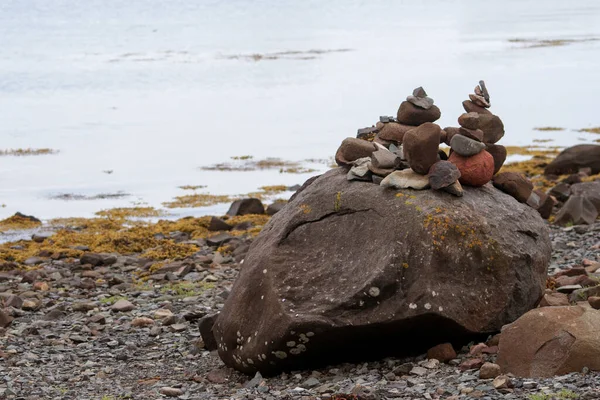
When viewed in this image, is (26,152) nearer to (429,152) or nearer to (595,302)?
(429,152)

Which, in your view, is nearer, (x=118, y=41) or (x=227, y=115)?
(x=227, y=115)

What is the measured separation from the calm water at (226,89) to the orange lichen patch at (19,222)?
1094 mm

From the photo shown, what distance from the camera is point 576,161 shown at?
75.9 ft

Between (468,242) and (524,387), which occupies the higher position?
(468,242)

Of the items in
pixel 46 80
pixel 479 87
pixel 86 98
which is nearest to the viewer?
pixel 479 87

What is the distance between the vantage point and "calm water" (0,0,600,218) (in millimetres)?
28184

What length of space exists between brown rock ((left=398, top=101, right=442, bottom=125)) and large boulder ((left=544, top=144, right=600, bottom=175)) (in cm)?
1269

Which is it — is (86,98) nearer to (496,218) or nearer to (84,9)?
(496,218)

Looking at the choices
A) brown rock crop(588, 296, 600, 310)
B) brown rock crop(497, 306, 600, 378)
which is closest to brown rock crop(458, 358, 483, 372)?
brown rock crop(497, 306, 600, 378)

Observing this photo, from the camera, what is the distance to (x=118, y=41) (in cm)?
7688

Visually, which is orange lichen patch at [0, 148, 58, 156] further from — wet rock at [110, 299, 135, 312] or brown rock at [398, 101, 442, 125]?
brown rock at [398, 101, 442, 125]

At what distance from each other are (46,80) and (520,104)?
2610 cm

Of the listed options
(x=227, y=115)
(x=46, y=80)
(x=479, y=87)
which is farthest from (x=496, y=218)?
(x=46, y=80)

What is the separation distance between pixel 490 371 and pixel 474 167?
2.61 m
